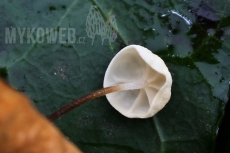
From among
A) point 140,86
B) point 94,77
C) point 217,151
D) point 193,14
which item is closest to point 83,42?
point 94,77

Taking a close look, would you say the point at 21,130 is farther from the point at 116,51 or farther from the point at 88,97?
the point at 116,51

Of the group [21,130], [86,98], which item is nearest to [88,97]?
[86,98]

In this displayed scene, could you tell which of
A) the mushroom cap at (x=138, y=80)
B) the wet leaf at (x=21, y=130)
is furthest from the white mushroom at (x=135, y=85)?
the wet leaf at (x=21, y=130)

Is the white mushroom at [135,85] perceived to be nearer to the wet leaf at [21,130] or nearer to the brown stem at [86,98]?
the brown stem at [86,98]

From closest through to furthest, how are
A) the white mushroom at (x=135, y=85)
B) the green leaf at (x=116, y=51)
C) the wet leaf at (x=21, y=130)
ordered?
the wet leaf at (x=21, y=130), the white mushroom at (x=135, y=85), the green leaf at (x=116, y=51)

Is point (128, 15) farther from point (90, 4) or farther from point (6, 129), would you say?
point (6, 129)

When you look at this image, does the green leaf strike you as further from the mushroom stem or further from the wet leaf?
the wet leaf

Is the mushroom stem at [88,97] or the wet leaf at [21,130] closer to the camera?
the wet leaf at [21,130]
